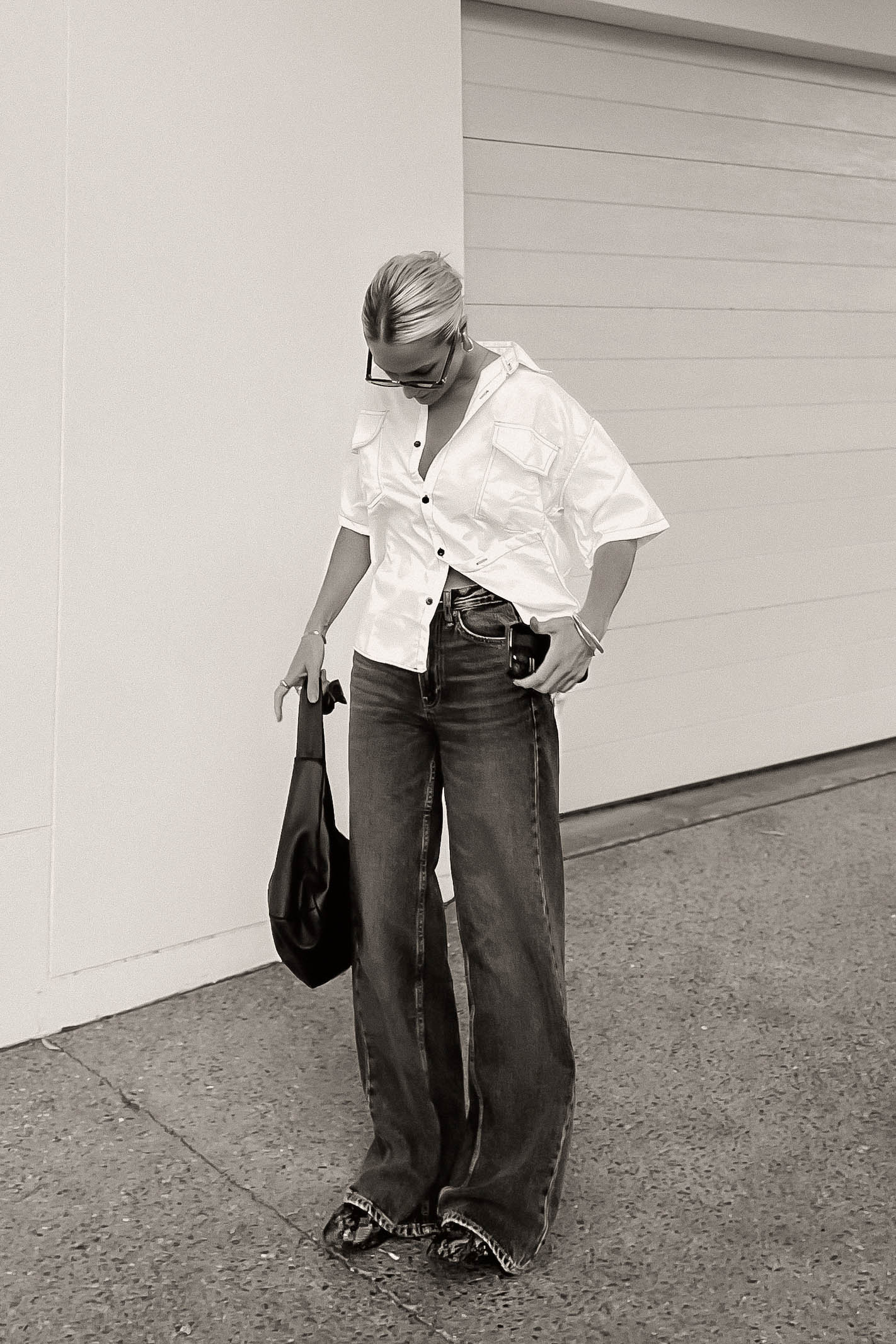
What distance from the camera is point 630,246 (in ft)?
17.6

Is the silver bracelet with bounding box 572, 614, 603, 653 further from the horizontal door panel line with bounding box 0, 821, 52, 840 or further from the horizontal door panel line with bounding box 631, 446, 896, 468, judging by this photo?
the horizontal door panel line with bounding box 631, 446, 896, 468

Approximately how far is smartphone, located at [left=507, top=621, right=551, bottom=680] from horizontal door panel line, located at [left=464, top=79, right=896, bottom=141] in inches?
114

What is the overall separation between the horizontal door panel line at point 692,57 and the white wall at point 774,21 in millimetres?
43

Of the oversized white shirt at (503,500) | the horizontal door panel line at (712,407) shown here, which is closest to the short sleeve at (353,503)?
the oversized white shirt at (503,500)

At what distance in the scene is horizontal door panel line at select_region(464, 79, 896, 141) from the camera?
4.89m

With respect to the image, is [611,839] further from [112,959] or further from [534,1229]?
[534,1229]

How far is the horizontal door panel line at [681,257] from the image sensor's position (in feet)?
16.4

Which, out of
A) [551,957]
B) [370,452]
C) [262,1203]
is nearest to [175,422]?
[370,452]

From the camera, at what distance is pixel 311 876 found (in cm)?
276

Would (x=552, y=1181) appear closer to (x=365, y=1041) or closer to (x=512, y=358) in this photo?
(x=365, y=1041)

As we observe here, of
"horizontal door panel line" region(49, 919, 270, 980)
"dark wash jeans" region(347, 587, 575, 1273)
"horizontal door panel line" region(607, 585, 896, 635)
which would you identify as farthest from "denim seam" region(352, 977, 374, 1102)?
"horizontal door panel line" region(607, 585, 896, 635)

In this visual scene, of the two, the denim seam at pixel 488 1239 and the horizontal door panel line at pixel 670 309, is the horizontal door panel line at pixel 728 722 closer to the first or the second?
the horizontal door panel line at pixel 670 309

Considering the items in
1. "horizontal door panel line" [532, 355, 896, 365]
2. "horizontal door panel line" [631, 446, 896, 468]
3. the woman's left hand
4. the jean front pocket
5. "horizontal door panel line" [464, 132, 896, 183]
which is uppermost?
"horizontal door panel line" [464, 132, 896, 183]

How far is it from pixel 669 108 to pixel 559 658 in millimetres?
3596
